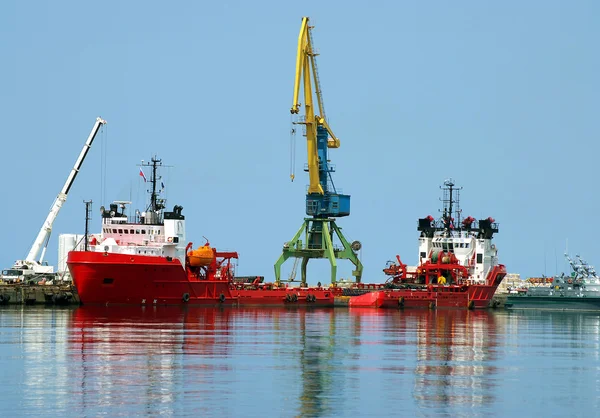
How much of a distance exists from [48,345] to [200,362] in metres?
8.30

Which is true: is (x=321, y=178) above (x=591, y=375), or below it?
above

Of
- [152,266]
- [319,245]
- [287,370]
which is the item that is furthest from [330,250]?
[287,370]

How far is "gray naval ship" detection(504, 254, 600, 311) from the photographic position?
12050 cm

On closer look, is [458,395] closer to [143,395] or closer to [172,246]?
[143,395]

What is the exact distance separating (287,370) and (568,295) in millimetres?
89678

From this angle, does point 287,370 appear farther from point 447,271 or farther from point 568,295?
point 568,295

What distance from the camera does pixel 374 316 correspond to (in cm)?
7650

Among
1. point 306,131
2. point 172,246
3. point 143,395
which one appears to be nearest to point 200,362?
point 143,395

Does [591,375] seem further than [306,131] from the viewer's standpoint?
No

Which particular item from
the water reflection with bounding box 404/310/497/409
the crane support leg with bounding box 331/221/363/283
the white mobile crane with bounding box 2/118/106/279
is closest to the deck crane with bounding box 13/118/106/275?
the white mobile crane with bounding box 2/118/106/279

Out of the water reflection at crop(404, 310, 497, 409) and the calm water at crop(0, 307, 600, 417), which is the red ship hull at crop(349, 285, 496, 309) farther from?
the calm water at crop(0, 307, 600, 417)

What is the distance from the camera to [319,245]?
326ft

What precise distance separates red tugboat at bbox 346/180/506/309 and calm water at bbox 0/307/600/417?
1225 inches

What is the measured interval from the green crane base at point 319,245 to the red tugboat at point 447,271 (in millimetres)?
4844
